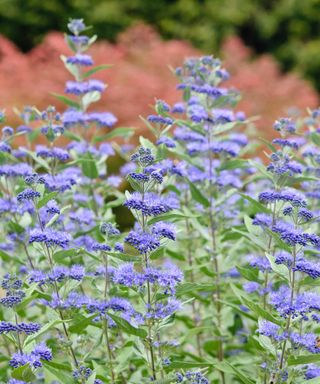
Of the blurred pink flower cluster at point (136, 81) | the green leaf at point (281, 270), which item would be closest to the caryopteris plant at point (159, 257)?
the green leaf at point (281, 270)

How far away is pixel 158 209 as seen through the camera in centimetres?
288

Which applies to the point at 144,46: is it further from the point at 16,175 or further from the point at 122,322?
the point at 122,322

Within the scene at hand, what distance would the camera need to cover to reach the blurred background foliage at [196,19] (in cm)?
1452

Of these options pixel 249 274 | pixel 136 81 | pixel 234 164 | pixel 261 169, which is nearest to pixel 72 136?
pixel 234 164

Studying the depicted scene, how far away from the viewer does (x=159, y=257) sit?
3396 millimetres

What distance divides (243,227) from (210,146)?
0.55 metres

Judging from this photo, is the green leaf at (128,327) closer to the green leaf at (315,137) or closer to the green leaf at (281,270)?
the green leaf at (281,270)

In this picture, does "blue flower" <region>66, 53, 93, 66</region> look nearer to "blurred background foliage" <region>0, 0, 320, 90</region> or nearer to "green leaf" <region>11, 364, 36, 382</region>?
"green leaf" <region>11, 364, 36, 382</region>

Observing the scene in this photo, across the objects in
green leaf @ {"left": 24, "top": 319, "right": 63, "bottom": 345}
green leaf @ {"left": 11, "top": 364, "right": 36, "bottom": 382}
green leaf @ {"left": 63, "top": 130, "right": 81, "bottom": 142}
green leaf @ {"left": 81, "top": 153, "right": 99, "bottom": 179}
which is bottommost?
green leaf @ {"left": 11, "top": 364, "right": 36, "bottom": 382}

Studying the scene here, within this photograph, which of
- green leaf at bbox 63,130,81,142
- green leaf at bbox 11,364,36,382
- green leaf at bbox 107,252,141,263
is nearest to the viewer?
green leaf at bbox 11,364,36,382

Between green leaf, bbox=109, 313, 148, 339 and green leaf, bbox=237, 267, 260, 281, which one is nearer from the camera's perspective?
green leaf, bbox=109, 313, 148, 339

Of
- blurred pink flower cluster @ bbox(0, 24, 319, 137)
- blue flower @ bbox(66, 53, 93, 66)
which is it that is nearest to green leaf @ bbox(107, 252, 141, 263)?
blue flower @ bbox(66, 53, 93, 66)

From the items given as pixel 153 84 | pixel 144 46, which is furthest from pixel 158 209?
pixel 144 46

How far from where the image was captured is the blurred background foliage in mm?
14516
